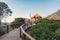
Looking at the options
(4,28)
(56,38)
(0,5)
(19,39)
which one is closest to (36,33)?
(19,39)

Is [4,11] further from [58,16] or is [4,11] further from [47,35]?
[47,35]

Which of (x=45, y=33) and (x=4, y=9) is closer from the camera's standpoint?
(x=45, y=33)

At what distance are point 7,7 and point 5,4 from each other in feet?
3.42

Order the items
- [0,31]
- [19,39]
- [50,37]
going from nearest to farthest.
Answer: [50,37]
[19,39]
[0,31]

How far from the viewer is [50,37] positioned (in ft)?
51.1

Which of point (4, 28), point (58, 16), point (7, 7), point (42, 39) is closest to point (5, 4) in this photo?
point (7, 7)

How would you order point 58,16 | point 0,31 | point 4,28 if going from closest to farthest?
point 0,31 → point 4,28 → point 58,16

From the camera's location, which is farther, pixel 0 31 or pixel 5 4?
pixel 5 4

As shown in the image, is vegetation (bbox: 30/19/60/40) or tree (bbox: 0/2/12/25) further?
tree (bbox: 0/2/12/25)

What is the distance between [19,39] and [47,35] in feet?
9.69

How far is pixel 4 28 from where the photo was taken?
74.7 feet

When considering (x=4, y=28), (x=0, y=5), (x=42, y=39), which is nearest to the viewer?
(x=42, y=39)

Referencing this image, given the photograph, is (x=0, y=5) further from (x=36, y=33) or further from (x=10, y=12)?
(x=36, y=33)

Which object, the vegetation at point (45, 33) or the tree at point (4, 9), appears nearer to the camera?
the vegetation at point (45, 33)
